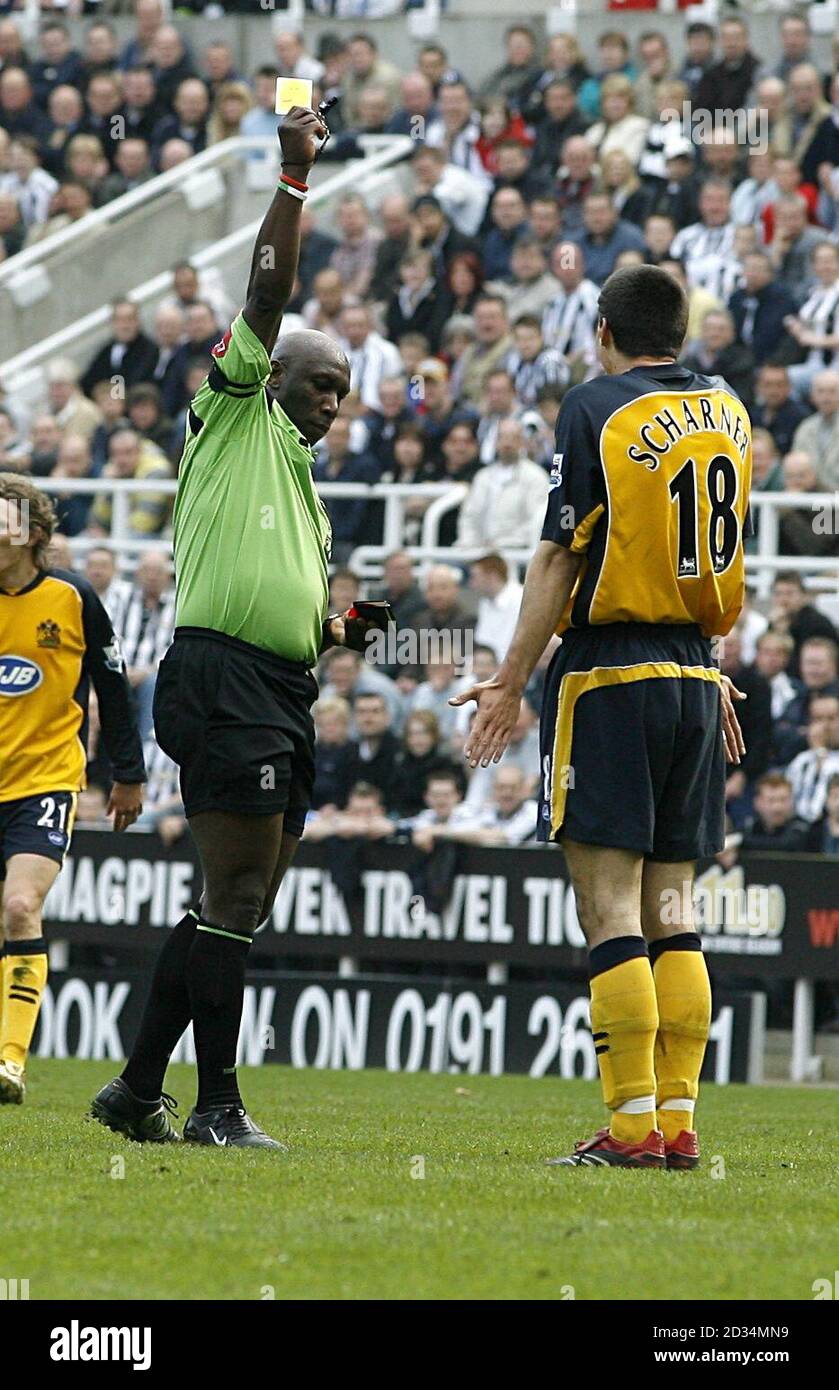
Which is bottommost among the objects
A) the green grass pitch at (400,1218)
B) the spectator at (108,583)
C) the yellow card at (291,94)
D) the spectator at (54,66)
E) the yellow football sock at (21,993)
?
the green grass pitch at (400,1218)

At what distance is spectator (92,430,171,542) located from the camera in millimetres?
18391

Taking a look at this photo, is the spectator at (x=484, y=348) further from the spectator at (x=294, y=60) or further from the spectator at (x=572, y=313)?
the spectator at (x=294, y=60)

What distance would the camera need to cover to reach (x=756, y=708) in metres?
14.8

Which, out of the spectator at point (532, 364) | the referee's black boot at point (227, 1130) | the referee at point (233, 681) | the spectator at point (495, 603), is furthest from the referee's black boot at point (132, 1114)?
the spectator at point (532, 364)

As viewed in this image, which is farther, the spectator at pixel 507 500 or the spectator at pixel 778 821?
the spectator at pixel 507 500

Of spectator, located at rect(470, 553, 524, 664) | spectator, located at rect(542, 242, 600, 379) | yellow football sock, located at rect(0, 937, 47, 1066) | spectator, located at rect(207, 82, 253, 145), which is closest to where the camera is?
yellow football sock, located at rect(0, 937, 47, 1066)

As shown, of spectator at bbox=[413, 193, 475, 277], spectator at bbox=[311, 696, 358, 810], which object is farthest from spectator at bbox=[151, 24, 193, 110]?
spectator at bbox=[311, 696, 358, 810]

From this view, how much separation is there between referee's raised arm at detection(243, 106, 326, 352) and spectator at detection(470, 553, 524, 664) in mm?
9155

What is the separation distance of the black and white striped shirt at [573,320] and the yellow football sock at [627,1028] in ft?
37.8

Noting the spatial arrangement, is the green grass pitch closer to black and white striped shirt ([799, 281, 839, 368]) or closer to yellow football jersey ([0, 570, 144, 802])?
yellow football jersey ([0, 570, 144, 802])

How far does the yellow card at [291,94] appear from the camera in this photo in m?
6.44

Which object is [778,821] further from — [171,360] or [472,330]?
[171,360]

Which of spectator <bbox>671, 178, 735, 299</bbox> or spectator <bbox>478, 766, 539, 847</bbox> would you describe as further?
spectator <bbox>671, 178, 735, 299</bbox>
